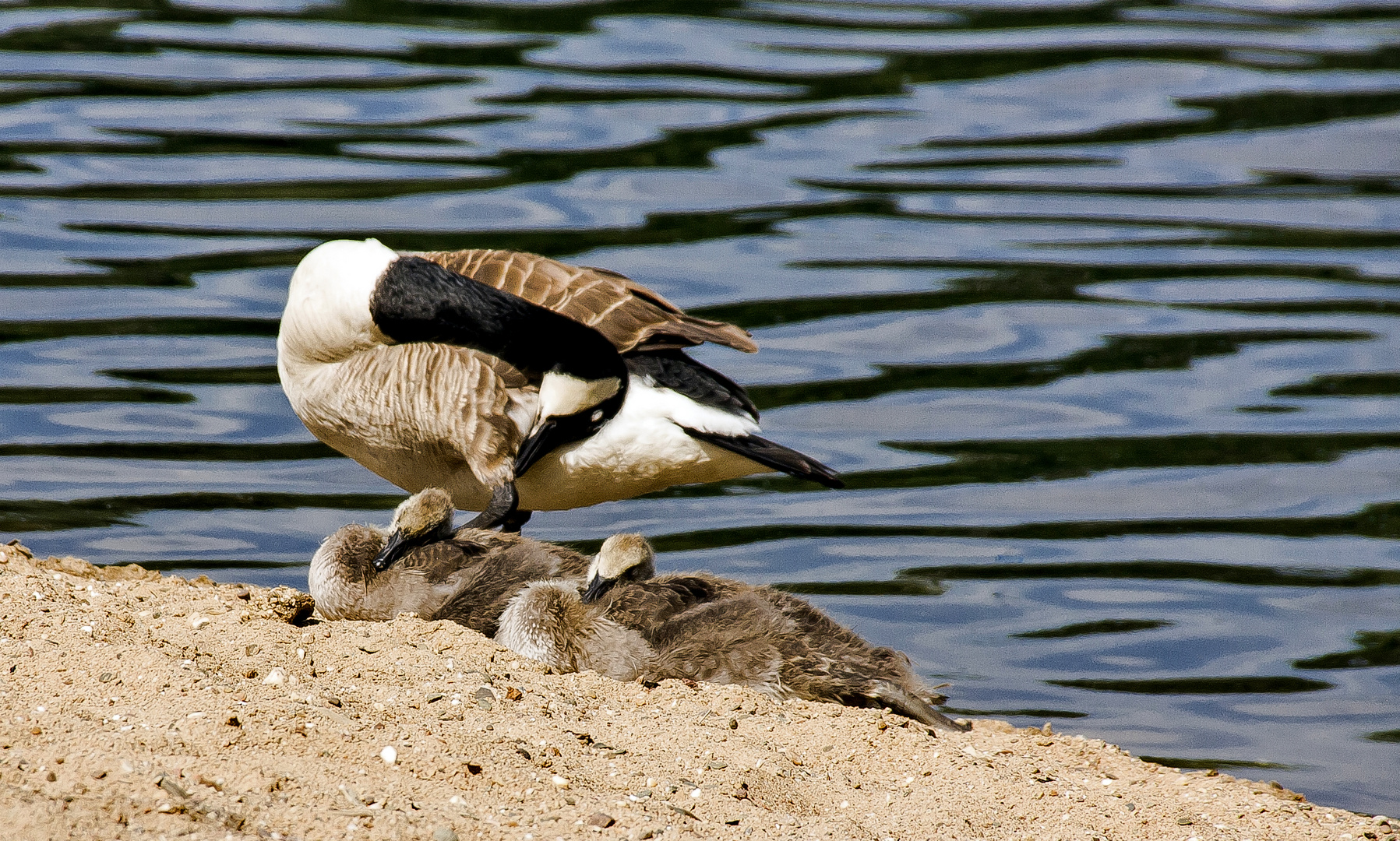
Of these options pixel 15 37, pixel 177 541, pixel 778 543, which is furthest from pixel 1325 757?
pixel 15 37

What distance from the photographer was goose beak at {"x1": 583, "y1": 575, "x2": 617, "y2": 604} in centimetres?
596

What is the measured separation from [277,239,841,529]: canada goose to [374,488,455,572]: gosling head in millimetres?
827

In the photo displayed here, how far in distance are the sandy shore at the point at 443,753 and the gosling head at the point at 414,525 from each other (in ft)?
1.59

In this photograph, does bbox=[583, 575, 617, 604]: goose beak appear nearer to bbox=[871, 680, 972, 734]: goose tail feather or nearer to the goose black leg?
bbox=[871, 680, 972, 734]: goose tail feather

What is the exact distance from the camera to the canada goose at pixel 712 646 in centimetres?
563

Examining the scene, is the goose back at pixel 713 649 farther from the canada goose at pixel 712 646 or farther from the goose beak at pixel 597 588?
the goose beak at pixel 597 588

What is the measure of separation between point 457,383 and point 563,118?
958cm

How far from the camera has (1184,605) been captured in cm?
781

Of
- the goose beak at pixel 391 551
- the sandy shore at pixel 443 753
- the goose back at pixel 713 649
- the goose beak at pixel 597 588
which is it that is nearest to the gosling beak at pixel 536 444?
the goose beak at pixel 391 551

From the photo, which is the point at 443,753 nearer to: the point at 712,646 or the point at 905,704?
the point at 712,646

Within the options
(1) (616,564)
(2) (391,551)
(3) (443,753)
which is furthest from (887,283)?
(3) (443,753)

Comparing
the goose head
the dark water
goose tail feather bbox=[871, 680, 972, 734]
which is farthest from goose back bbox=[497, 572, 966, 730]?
the goose head

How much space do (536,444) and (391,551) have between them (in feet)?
4.07

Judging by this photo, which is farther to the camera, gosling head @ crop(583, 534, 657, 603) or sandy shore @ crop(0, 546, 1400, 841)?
gosling head @ crop(583, 534, 657, 603)
